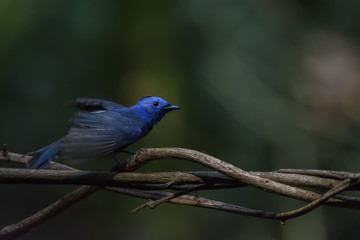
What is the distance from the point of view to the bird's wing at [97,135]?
1.58 m

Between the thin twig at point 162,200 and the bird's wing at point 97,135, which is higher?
the bird's wing at point 97,135

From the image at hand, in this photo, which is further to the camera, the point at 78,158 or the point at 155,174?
the point at 78,158

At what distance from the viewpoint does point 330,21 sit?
164 inches

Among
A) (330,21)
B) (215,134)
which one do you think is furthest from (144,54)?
(330,21)

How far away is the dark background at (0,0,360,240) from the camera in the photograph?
356 centimetres

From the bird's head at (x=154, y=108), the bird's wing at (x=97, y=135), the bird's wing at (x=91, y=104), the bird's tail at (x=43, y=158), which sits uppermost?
the bird's head at (x=154, y=108)

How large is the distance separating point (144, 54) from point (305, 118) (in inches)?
53.8

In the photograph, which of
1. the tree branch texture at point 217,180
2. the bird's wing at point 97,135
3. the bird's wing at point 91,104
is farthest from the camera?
the bird's wing at point 91,104

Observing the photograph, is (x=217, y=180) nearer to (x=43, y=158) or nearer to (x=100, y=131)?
(x=100, y=131)

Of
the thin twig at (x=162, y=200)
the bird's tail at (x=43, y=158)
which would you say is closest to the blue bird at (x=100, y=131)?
the bird's tail at (x=43, y=158)

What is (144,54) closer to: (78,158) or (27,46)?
(27,46)

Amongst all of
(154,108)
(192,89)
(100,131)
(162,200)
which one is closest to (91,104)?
(154,108)

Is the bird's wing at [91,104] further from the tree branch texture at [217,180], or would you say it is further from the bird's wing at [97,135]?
the tree branch texture at [217,180]

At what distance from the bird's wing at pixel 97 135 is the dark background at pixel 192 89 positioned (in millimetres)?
1492
